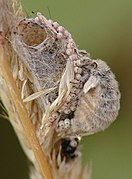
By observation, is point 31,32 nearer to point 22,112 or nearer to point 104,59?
point 22,112

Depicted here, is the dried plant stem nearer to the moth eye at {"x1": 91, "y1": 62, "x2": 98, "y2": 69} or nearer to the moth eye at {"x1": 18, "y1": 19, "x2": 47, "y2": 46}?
the moth eye at {"x1": 18, "y1": 19, "x2": 47, "y2": 46}

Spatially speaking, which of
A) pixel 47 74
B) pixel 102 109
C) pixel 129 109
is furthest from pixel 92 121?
pixel 129 109

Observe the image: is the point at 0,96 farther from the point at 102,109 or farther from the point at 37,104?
the point at 102,109

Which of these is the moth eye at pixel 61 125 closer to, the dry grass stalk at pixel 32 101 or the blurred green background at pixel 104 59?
the dry grass stalk at pixel 32 101

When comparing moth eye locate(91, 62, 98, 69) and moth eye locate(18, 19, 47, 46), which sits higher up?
moth eye locate(18, 19, 47, 46)

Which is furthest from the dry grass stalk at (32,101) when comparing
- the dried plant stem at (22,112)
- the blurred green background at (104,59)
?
the blurred green background at (104,59)

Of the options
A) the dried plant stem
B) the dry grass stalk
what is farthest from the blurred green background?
the dried plant stem
